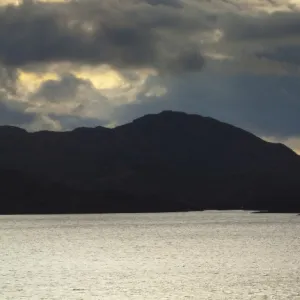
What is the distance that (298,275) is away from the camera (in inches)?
3519

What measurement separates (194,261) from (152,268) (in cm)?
1509

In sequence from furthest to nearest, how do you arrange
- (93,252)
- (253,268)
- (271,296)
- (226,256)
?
1. (93,252)
2. (226,256)
3. (253,268)
4. (271,296)

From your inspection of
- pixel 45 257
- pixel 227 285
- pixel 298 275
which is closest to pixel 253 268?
pixel 298 275

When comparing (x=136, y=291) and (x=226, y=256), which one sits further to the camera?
(x=226, y=256)

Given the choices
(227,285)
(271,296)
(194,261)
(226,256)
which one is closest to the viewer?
(271,296)

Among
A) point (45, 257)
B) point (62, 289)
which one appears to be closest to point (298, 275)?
point (62, 289)

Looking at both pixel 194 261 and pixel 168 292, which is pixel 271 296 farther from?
pixel 194 261

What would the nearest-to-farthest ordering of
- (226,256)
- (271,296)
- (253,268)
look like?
(271,296) → (253,268) → (226,256)

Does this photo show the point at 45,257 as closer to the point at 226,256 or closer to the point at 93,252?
the point at 93,252

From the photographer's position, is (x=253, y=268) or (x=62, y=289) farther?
(x=253, y=268)

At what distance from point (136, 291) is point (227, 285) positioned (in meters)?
10.4

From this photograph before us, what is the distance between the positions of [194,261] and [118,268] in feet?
55.6

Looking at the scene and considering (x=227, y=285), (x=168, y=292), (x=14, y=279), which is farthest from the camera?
(x=14, y=279)

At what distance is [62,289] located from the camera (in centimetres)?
7644
